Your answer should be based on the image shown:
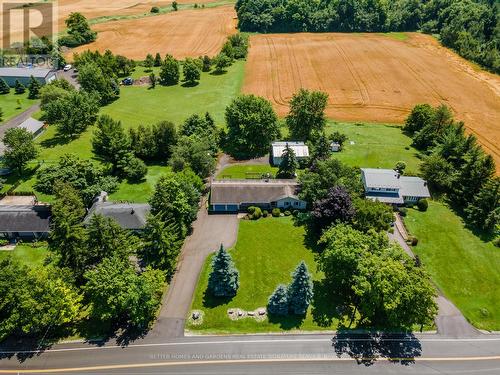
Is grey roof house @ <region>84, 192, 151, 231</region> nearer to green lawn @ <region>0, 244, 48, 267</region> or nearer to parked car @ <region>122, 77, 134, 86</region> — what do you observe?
green lawn @ <region>0, 244, 48, 267</region>

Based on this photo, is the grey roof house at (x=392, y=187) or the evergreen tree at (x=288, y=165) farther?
the evergreen tree at (x=288, y=165)

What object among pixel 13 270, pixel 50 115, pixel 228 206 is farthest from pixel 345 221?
pixel 50 115

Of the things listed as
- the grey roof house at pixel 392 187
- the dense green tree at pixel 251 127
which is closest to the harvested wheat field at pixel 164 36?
the dense green tree at pixel 251 127

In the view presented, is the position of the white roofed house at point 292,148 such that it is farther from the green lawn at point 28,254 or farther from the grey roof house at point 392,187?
the green lawn at point 28,254

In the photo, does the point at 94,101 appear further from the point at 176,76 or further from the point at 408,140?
the point at 408,140

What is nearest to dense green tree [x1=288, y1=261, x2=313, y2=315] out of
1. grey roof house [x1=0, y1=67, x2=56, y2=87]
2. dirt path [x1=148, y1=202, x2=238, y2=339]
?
dirt path [x1=148, y1=202, x2=238, y2=339]
